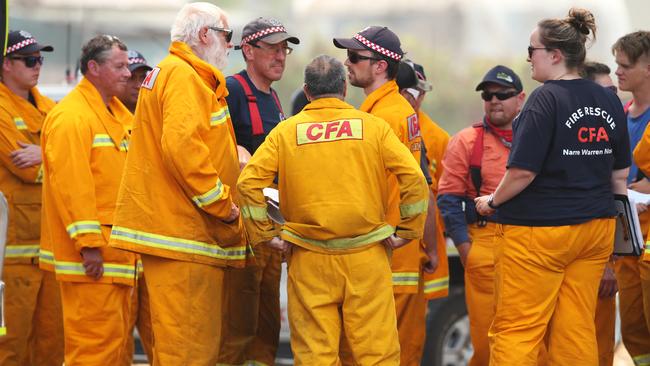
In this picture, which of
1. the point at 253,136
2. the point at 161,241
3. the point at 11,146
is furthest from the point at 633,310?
the point at 11,146

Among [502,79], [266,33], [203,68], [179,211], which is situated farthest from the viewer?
[502,79]

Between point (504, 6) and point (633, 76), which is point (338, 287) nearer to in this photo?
point (633, 76)

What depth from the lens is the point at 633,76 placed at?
8.04m

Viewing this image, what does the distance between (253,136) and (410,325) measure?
5.26 ft

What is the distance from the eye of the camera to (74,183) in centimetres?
752

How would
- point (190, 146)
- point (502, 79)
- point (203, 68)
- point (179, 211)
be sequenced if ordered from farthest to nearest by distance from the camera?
point (502, 79) → point (203, 68) → point (179, 211) → point (190, 146)

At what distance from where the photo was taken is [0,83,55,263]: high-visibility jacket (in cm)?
841

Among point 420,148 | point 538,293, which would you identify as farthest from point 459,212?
point 538,293

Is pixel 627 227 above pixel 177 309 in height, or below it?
above

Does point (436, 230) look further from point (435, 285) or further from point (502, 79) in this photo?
point (502, 79)

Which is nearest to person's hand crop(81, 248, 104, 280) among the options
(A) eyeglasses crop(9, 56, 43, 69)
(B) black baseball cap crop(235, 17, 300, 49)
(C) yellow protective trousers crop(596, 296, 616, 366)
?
(B) black baseball cap crop(235, 17, 300, 49)

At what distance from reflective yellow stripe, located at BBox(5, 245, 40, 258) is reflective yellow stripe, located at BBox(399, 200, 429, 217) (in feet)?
9.59

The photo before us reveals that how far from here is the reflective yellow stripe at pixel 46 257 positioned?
7.98 m

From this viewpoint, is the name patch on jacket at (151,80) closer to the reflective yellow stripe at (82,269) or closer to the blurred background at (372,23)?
the reflective yellow stripe at (82,269)
